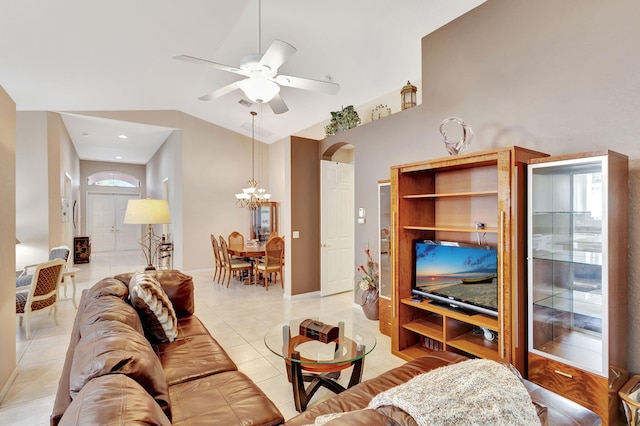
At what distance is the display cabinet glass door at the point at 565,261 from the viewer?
2.18 m

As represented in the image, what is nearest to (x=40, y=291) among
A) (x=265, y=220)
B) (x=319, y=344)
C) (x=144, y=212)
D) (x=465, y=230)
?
(x=144, y=212)

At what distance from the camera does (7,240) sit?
8.45 feet

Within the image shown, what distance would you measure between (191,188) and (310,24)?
205 inches

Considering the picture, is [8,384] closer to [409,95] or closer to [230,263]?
[230,263]

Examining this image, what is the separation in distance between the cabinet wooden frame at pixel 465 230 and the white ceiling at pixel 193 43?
171cm

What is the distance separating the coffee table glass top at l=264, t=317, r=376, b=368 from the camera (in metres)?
2.24

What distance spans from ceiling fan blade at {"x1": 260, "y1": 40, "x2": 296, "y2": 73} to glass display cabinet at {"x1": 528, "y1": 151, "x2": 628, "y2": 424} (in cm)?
207

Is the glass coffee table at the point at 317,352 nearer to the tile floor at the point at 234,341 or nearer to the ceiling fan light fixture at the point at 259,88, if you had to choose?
the tile floor at the point at 234,341

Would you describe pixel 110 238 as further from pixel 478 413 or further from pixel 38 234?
pixel 478 413

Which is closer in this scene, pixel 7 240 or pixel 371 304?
pixel 7 240

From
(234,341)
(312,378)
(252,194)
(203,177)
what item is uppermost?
(203,177)

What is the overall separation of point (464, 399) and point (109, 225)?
13596 mm

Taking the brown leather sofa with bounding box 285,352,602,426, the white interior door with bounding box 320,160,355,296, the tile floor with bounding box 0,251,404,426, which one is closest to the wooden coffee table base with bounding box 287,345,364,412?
the tile floor with bounding box 0,251,404,426

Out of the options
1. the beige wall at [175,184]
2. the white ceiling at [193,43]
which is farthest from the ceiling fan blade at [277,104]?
the beige wall at [175,184]
